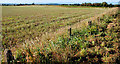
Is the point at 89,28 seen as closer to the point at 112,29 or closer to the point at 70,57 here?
the point at 112,29

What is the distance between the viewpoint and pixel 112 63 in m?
3.98

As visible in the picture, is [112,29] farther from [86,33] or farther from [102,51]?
[102,51]

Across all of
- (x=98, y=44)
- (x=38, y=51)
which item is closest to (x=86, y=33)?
(x=98, y=44)

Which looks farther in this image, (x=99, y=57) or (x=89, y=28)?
(x=89, y=28)

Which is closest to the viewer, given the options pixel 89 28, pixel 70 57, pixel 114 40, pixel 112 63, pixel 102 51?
pixel 112 63

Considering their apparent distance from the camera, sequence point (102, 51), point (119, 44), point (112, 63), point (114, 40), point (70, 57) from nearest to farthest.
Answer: point (112, 63) → point (70, 57) → point (102, 51) → point (119, 44) → point (114, 40)

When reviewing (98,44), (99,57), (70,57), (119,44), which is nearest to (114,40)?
(119,44)

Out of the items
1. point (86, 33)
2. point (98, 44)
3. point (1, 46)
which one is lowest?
point (1, 46)

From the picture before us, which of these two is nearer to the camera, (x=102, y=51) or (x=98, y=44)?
(x=102, y=51)

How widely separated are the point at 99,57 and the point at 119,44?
1699 mm

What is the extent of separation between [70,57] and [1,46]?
5.07m

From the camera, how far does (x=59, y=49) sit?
4555 millimetres

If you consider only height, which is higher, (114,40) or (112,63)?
(114,40)

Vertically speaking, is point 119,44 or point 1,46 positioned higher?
point 119,44
